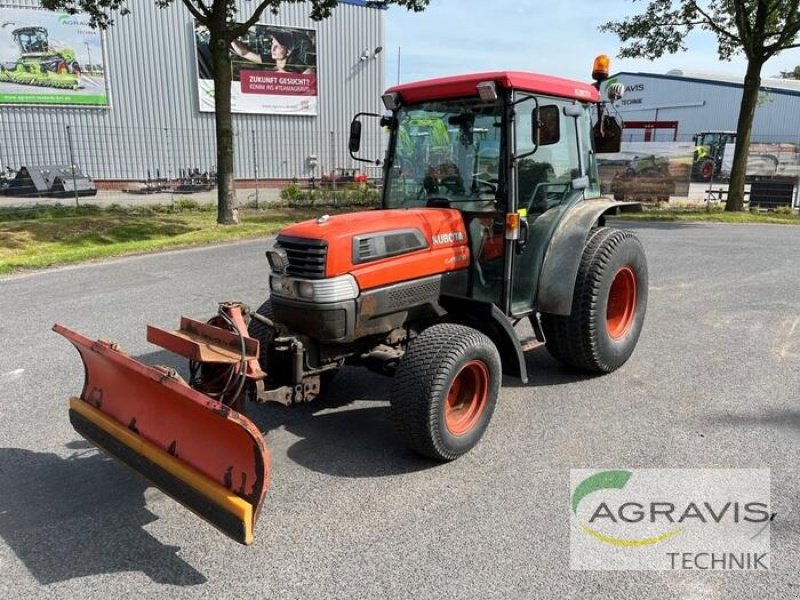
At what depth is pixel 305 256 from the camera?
3555 mm

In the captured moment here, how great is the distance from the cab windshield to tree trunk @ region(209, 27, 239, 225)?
8.62 m

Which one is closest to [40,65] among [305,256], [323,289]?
[305,256]

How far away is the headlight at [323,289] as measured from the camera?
3482 mm

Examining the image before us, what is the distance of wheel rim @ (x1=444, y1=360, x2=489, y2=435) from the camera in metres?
3.81

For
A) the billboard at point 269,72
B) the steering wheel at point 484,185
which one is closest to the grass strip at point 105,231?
A: the steering wheel at point 484,185

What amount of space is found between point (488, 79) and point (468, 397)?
1996mm

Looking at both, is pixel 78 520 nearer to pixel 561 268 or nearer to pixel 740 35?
pixel 561 268

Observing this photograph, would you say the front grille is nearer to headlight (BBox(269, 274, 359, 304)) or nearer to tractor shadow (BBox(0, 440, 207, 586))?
headlight (BBox(269, 274, 359, 304))

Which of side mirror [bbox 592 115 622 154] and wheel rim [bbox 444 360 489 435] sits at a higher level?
side mirror [bbox 592 115 622 154]

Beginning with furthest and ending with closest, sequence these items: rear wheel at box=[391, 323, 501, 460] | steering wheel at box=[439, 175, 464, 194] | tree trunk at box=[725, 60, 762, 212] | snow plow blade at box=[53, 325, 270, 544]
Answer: tree trunk at box=[725, 60, 762, 212] → steering wheel at box=[439, 175, 464, 194] → rear wheel at box=[391, 323, 501, 460] → snow plow blade at box=[53, 325, 270, 544]

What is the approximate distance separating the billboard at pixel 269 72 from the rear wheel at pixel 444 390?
70.1ft

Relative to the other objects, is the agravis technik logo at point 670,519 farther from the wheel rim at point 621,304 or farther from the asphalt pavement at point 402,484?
the wheel rim at point 621,304

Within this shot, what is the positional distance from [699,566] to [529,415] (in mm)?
1615

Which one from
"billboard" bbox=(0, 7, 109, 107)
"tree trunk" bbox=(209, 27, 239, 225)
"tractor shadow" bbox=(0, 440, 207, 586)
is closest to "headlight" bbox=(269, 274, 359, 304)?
"tractor shadow" bbox=(0, 440, 207, 586)
